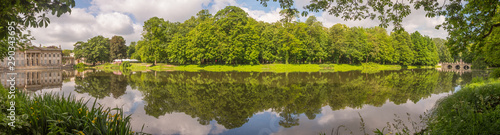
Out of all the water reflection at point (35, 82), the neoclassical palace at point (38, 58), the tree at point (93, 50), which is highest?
the tree at point (93, 50)

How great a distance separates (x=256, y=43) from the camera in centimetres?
4581

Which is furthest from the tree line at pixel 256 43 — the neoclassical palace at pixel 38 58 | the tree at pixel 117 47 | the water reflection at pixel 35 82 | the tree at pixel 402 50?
the tree at pixel 117 47

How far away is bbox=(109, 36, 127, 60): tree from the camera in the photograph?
76.8m

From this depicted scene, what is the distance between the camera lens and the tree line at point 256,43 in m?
44.3

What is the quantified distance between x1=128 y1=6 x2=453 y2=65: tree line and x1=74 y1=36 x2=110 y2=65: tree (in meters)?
26.3

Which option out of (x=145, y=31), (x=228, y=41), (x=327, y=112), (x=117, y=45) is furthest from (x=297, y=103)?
(x=117, y=45)

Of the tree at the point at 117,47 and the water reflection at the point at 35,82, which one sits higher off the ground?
the tree at the point at 117,47

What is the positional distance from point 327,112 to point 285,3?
15.5 ft

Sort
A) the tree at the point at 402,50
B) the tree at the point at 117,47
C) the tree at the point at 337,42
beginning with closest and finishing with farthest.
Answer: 1. the tree at the point at 337,42
2. the tree at the point at 402,50
3. the tree at the point at 117,47

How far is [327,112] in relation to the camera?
8898 mm

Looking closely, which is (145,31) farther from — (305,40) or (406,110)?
(406,110)

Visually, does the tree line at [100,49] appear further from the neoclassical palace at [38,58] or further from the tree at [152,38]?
the tree at [152,38]

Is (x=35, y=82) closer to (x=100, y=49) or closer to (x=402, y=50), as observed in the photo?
(x=100, y=49)

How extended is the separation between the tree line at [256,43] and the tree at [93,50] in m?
26.3
